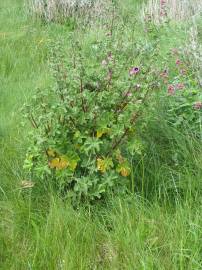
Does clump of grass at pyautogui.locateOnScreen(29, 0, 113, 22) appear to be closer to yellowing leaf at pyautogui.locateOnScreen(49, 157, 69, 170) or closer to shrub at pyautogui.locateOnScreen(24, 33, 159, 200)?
shrub at pyautogui.locateOnScreen(24, 33, 159, 200)

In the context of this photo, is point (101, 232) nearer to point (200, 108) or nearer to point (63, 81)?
point (63, 81)

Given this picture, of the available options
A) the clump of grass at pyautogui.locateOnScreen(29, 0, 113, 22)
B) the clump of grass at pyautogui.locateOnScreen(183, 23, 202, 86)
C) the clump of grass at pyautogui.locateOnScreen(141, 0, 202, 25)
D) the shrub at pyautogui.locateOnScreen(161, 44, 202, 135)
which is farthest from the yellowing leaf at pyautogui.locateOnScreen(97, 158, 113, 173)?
the clump of grass at pyautogui.locateOnScreen(29, 0, 113, 22)

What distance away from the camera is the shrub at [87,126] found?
2.65 meters

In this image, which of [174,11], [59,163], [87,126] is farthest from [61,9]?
[59,163]

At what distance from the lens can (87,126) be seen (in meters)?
2.71

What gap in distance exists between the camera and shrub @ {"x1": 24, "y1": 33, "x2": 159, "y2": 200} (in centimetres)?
265

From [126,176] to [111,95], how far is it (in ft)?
1.70

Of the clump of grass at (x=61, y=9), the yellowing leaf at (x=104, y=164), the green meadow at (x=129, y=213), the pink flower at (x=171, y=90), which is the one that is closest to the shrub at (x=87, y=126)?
the yellowing leaf at (x=104, y=164)

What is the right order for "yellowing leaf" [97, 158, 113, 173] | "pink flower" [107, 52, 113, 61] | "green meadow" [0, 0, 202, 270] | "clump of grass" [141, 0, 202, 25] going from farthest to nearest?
"clump of grass" [141, 0, 202, 25] < "pink flower" [107, 52, 113, 61] < "yellowing leaf" [97, 158, 113, 173] < "green meadow" [0, 0, 202, 270]

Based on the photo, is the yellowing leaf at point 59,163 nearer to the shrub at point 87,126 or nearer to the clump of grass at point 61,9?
the shrub at point 87,126

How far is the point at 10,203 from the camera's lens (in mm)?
2811

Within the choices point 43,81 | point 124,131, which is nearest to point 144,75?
point 124,131

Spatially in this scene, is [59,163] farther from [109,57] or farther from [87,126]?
[109,57]

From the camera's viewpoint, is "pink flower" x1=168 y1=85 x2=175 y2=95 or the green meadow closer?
the green meadow
